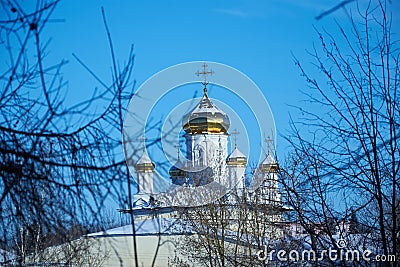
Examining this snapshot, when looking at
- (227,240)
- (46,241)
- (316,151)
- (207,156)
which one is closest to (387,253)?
(316,151)

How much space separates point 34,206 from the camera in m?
2.12

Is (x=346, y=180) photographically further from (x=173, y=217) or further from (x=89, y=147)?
(x=173, y=217)

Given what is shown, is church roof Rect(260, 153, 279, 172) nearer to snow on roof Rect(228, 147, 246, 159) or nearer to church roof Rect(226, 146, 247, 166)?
church roof Rect(226, 146, 247, 166)

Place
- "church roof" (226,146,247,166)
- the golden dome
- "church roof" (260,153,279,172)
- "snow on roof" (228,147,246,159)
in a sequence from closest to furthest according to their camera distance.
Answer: "church roof" (260,153,279,172) → "church roof" (226,146,247,166) → "snow on roof" (228,147,246,159) → the golden dome

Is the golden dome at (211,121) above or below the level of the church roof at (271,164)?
above

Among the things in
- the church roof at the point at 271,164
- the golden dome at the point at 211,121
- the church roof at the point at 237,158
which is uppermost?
the golden dome at the point at 211,121

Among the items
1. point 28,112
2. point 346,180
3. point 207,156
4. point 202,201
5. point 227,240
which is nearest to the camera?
point 28,112

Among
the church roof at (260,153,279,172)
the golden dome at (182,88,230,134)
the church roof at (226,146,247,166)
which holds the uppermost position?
the golden dome at (182,88,230,134)

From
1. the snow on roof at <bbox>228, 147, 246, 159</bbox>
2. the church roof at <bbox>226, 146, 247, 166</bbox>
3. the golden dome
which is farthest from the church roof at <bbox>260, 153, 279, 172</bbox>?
the golden dome

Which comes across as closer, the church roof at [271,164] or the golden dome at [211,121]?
the church roof at [271,164]

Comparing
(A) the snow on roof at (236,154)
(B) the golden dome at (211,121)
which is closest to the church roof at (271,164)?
(A) the snow on roof at (236,154)

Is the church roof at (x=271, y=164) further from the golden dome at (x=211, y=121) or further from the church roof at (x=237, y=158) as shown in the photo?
the golden dome at (x=211, y=121)

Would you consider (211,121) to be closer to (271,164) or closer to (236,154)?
(236,154)

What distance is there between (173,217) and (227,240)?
243 centimetres
